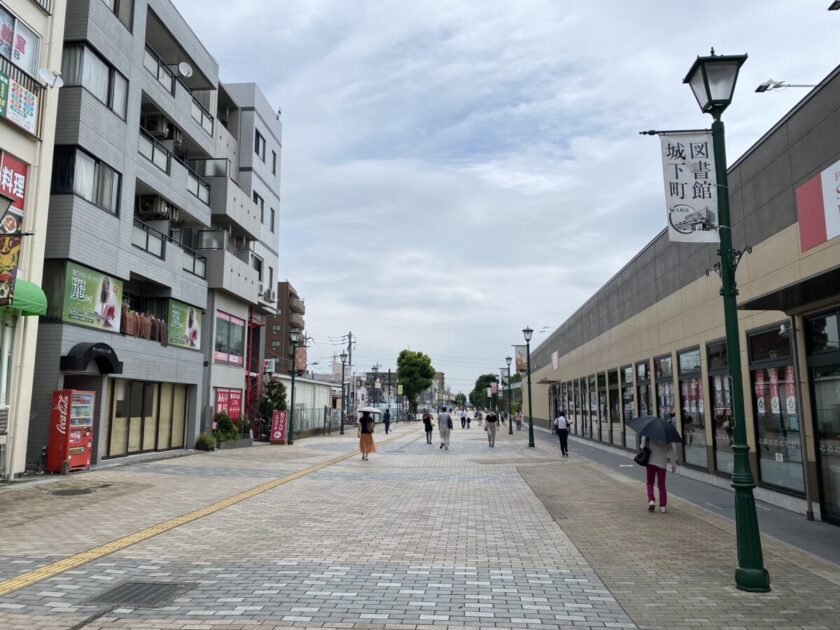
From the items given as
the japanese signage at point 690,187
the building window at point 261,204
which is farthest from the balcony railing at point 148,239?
the japanese signage at point 690,187

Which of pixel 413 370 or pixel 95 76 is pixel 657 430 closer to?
pixel 95 76

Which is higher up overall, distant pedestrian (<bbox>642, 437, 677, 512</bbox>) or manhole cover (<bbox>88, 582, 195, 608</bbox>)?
distant pedestrian (<bbox>642, 437, 677, 512</bbox>)

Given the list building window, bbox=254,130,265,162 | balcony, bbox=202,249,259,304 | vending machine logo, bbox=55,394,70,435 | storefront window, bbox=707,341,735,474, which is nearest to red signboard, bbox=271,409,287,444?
balcony, bbox=202,249,259,304

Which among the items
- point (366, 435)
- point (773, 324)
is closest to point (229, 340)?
point (366, 435)

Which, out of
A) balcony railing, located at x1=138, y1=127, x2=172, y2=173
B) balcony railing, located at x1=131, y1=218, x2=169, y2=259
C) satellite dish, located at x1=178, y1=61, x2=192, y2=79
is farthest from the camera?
satellite dish, located at x1=178, y1=61, x2=192, y2=79

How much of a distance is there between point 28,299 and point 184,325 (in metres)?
10.6

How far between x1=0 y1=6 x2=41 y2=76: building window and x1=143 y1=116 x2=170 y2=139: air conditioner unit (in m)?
7.71

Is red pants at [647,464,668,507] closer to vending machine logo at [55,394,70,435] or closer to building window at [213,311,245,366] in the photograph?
vending machine logo at [55,394,70,435]

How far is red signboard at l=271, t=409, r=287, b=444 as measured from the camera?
30922mm

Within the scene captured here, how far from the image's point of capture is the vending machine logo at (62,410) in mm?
15547

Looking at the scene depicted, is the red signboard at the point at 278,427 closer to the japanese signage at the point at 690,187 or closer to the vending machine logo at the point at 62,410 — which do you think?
the vending machine logo at the point at 62,410

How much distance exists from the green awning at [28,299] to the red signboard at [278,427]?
57.0 ft

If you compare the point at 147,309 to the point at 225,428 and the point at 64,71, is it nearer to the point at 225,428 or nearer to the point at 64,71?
the point at 225,428

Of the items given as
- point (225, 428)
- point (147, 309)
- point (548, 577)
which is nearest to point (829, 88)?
point (548, 577)
